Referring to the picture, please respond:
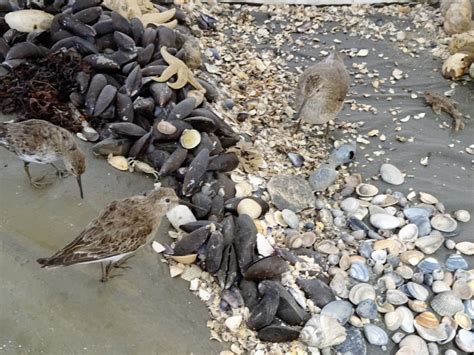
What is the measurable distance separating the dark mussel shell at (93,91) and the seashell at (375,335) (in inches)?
101

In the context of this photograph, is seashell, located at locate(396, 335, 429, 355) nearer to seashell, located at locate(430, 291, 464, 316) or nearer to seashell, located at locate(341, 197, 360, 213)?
seashell, located at locate(430, 291, 464, 316)

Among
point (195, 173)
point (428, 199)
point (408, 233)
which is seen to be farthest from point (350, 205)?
point (195, 173)

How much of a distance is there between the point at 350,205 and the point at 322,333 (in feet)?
4.40

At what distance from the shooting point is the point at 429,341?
3.77m

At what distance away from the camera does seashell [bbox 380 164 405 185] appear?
4.93m

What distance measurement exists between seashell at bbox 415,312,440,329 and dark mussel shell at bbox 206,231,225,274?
1.32 meters

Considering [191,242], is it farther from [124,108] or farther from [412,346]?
[412,346]

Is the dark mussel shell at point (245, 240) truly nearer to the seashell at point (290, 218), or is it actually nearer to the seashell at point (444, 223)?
the seashell at point (290, 218)

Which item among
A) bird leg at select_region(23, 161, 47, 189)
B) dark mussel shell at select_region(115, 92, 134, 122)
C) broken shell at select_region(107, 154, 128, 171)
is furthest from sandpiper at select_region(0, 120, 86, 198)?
dark mussel shell at select_region(115, 92, 134, 122)

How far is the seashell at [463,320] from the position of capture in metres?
3.86

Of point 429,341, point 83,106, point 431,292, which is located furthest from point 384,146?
point 83,106

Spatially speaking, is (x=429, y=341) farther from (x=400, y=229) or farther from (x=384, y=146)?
(x=384, y=146)

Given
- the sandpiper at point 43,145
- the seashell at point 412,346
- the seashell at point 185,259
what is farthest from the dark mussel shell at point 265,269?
the sandpiper at point 43,145

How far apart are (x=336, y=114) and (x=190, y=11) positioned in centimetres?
237
